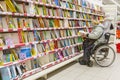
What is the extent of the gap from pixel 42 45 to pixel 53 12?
2.99ft

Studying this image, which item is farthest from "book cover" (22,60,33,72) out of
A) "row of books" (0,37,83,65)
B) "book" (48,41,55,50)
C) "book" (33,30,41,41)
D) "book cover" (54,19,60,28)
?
"book cover" (54,19,60,28)

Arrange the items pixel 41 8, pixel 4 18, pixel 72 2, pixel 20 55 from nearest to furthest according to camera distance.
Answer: pixel 4 18 < pixel 20 55 < pixel 41 8 < pixel 72 2

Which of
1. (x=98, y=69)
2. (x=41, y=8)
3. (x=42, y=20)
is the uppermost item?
(x=41, y=8)

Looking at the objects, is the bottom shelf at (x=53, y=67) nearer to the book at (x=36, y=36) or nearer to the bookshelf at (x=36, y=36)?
the bookshelf at (x=36, y=36)

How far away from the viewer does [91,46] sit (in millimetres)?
5145

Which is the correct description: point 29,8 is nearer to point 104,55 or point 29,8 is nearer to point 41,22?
point 41,22

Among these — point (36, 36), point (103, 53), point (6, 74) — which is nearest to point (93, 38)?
point (103, 53)

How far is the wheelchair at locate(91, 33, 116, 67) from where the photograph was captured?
16.5 ft

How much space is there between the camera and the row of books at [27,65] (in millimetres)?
3127

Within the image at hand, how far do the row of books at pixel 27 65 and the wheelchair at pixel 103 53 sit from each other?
776 millimetres

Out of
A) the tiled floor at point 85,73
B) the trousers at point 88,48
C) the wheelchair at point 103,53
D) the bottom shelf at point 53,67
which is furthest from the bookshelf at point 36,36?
the wheelchair at point 103,53

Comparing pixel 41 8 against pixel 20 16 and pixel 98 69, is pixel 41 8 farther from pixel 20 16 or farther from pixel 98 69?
pixel 98 69

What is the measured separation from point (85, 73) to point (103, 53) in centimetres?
105

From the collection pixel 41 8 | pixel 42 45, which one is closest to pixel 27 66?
pixel 42 45
